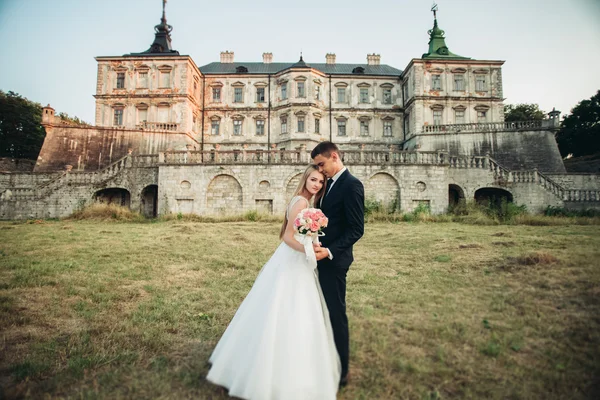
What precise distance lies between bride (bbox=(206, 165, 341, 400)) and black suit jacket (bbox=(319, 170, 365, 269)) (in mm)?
199

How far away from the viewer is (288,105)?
115 ft

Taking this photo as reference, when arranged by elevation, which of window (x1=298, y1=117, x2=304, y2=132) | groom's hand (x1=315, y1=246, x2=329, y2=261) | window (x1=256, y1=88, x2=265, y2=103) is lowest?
groom's hand (x1=315, y1=246, x2=329, y2=261)

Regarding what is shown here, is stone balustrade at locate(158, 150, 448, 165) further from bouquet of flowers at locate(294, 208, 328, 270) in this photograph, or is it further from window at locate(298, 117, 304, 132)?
bouquet of flowers at locate(294, 208, 328, 270)

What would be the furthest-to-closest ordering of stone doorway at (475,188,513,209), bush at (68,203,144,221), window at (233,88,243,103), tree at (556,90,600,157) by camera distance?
1. window at (233,88,243,103)
2. tree at (556,90,600,157)
3. stone doorway at (475,188,513,209)
4. bush at (68,203,144,221)

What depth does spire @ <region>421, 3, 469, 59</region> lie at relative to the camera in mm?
36278

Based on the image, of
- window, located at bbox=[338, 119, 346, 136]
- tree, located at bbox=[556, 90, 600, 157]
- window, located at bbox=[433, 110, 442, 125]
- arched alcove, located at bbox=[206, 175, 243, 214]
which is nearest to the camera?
arched alcove, located at bbox=[206, 175, 243, 214]

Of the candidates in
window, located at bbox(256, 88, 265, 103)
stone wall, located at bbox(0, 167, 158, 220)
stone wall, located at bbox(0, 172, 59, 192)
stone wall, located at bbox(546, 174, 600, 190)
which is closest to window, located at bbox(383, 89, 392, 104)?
window, located at bbox(256, 88, 265, 103)

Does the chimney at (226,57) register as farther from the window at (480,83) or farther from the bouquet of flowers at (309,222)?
the bouquet of flowers at (309,222)

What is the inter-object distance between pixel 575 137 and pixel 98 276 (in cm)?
4499

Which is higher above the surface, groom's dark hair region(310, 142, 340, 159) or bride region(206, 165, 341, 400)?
groom's dark hair region(310, 142, 340, 159)

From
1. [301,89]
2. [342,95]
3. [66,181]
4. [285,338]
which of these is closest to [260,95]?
[301,89]

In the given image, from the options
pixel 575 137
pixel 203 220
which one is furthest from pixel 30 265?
pixel 575 137

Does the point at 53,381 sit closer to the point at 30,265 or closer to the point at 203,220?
the point at 30,265

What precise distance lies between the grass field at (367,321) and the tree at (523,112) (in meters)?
40.8
